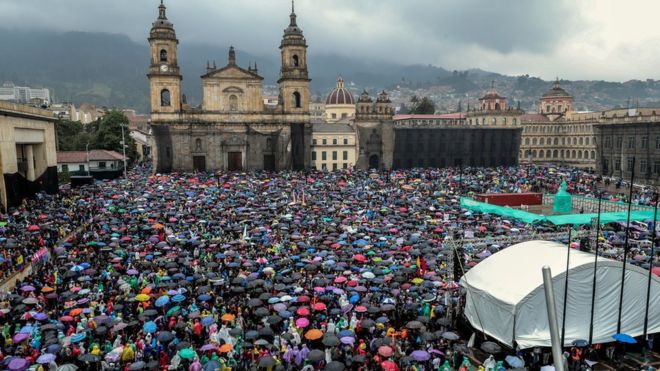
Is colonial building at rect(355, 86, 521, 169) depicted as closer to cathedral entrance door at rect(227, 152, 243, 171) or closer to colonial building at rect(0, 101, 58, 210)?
cathedral entrance door at rect(227, 152, 243, 171)

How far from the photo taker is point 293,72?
61031 millimetres

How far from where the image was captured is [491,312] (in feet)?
52.2

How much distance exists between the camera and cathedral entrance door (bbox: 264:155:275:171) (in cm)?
6260

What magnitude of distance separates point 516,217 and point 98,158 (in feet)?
153

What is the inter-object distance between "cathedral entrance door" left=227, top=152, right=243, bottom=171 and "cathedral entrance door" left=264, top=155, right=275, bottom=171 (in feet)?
10.3

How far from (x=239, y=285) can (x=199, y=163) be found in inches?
1754

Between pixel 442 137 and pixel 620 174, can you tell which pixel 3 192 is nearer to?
pixel 442 137

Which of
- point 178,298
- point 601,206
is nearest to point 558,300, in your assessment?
point 178,298

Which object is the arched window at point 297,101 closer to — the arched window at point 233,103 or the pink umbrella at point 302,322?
the arched window at point 233,103

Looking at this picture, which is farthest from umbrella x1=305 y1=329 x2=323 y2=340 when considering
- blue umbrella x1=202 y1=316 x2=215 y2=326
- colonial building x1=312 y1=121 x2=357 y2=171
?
colonial building x1=312 y1=121 x2=357 y2=171

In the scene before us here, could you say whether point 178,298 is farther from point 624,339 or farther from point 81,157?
point 81,157

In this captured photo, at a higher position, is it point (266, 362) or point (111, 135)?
point (111, 135)

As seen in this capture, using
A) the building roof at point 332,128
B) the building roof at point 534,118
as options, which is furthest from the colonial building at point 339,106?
the building roof at point 534,118

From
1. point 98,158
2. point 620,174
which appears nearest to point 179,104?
point 98,158
